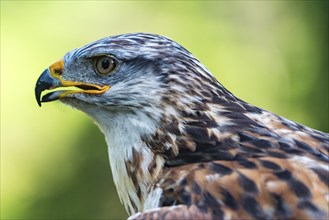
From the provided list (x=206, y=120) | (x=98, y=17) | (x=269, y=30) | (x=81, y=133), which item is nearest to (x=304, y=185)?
(x=206, y=120)

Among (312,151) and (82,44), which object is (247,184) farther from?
(82,44)

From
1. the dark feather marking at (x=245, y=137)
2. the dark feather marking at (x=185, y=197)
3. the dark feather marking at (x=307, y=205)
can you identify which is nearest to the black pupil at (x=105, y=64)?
the dark feather marking at (x=245, y=137)

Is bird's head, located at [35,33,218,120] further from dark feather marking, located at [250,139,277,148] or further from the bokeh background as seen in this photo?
the bokeh background

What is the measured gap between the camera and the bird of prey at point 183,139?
3.62 meters

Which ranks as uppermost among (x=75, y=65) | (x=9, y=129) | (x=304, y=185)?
(x=75, y=65)

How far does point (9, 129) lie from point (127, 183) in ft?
18.1

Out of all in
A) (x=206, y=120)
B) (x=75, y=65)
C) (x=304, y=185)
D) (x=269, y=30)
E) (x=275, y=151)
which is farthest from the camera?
(x=269, y=30)

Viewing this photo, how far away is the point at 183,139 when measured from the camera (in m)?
4.14

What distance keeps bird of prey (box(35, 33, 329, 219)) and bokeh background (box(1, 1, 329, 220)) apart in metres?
4.72

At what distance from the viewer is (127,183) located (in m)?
4.25

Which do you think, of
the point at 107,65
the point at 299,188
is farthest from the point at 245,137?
the point at 107,65

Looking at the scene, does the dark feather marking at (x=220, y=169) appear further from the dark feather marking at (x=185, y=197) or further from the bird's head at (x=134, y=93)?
the bird's head at (x=134, y=93)

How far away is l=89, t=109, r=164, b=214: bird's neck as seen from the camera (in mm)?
4121

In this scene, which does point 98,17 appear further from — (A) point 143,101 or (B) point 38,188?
(A) point 143,101
